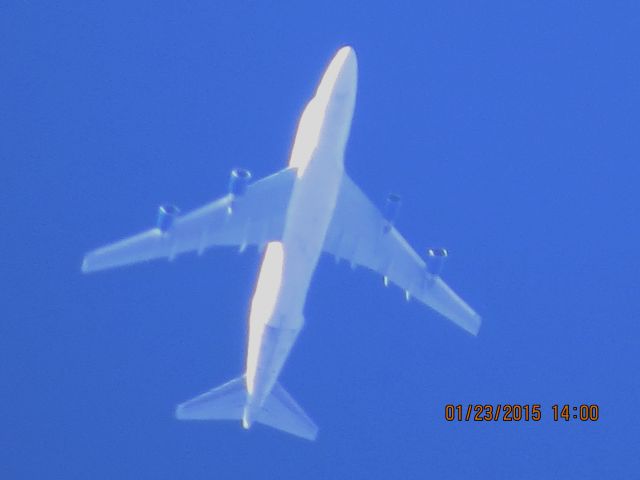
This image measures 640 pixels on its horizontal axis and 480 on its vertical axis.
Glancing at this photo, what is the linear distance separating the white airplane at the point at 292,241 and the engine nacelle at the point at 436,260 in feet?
0.07

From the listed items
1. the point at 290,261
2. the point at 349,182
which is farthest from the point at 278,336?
the point at 349,182

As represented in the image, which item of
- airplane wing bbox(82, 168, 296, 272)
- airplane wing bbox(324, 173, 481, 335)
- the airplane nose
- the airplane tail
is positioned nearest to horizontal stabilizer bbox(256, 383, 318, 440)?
the airplane tail

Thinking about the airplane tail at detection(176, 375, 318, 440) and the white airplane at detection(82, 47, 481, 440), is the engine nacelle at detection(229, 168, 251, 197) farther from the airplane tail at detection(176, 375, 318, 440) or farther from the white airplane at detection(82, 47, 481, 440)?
the airplane tail at detection(176, 375, 318, 440)

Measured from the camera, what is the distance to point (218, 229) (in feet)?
93.3

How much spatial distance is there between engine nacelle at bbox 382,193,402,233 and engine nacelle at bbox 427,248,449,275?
1.07 metres

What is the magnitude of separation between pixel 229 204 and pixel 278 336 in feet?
9.90

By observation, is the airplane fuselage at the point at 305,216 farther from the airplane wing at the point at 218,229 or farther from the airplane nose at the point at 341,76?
the airplane wing at the point at 218,229

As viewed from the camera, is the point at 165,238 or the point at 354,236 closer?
the point at 165,238

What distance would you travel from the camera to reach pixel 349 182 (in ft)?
95.8

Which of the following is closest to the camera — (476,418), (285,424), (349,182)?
(349,182)

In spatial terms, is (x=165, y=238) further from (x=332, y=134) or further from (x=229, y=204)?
(x=332, y=134)


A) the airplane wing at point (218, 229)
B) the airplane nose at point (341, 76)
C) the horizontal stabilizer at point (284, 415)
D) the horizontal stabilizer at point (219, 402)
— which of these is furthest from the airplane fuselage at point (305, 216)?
the horizontal stabilizer at point (284, 415)

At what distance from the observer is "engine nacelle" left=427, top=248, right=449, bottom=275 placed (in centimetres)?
2988

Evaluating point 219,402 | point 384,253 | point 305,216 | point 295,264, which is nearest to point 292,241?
point 295,264
